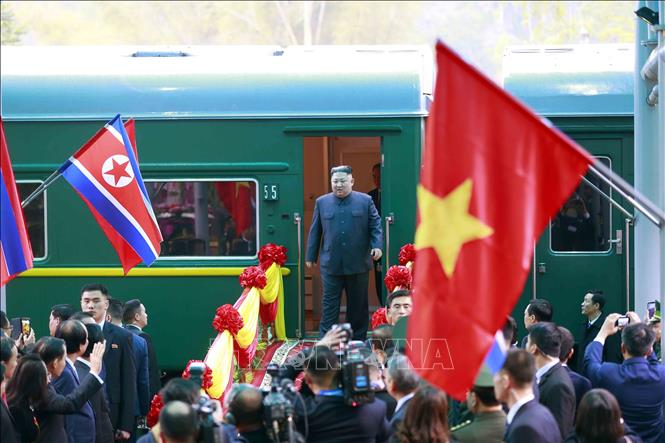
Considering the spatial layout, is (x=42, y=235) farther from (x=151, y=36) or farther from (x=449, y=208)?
(x=151, y=36)

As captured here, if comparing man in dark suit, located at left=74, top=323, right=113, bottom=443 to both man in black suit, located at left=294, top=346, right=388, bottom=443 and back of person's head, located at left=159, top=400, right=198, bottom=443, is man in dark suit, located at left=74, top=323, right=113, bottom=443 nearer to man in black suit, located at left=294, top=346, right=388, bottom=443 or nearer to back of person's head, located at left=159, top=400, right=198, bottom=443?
man in black suit, located at left=294, top=346, right=388, bottom=443

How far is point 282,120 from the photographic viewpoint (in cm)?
1188

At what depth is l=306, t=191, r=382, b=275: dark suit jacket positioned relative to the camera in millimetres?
11320

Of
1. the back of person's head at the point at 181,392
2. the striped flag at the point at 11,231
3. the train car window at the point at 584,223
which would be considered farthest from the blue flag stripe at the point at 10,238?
the train car window at the point at 584,223

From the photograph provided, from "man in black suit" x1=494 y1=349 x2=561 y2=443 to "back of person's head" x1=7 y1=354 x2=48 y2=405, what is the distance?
274 centimetres

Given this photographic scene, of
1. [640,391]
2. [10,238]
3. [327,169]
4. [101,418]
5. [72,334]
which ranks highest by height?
[327,169]

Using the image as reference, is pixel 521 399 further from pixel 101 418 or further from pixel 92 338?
pixel 101 418

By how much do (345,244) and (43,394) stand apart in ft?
14.6

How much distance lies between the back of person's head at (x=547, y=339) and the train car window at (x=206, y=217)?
493 cm

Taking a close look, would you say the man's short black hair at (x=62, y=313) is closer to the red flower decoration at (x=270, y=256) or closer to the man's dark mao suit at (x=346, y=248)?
the red flower decoration at (x=270, y=256)

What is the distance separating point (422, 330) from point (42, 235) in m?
6.92

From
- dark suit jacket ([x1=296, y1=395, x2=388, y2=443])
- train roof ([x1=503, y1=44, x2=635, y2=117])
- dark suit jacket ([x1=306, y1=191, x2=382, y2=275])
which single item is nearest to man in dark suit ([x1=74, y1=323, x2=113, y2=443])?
dark suit jacket ([x1=296, y1=395, x2=388, y2=443])

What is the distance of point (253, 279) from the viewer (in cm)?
1102

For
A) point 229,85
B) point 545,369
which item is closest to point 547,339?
point 545,369
